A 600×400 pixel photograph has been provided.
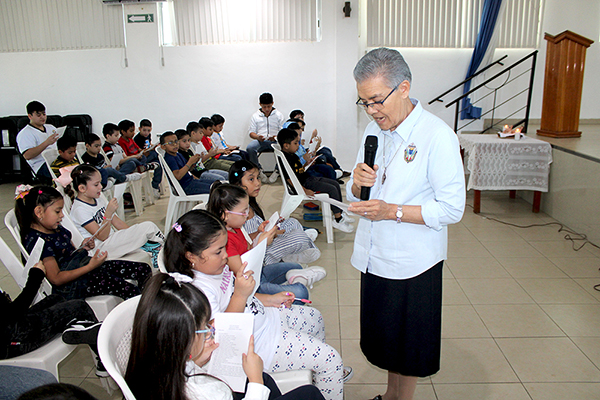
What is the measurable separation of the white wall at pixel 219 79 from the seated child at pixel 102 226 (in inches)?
168

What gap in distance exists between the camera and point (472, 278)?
10.3 feet

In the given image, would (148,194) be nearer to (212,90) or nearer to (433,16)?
(212,90)

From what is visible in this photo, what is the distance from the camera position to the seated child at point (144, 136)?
5.82 metres

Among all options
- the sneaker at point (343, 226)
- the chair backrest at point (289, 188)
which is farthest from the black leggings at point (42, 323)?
the sneaker at point (343, 226)

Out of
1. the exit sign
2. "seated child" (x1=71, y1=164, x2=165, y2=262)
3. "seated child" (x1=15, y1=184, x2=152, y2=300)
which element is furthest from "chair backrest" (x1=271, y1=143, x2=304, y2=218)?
the exit sign

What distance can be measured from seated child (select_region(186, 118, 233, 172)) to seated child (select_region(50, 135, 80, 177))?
1.34 m

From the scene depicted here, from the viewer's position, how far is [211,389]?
44.8 inches

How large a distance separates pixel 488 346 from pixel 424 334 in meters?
0.99

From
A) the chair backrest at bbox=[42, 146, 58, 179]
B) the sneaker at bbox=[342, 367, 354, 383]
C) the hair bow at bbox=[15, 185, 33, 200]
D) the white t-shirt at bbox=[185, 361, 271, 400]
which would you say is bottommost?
the sneaker at bbox=[342, 367, 354, 383]

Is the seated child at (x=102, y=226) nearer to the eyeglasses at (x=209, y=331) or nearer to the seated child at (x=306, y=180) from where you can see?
the eyeglasses at (x=209, y=331)

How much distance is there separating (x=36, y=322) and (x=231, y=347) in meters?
0.99

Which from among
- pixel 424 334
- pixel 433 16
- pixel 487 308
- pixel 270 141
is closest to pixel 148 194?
pixel 270 141

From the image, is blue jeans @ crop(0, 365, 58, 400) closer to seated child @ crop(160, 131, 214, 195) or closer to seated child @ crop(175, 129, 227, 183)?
seated child @ crop(160, 131, 214, 195)

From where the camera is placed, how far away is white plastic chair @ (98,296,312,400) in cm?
107
